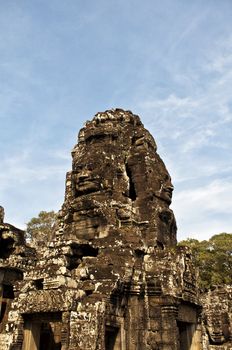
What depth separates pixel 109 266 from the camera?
10094mm

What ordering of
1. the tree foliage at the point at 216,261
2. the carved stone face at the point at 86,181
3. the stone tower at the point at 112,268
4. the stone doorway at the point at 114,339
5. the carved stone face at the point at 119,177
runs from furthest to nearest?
the tree foliage at the point at 216,261
the carved stone face at the point at 86,181
the carved stone face at the point at 119,177
the stone doorway at the point at 114,339
the stone tower at the point at 112,268

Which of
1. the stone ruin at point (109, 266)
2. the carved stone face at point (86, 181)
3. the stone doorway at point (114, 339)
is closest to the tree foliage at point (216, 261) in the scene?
the stone ruin at point (109, 266)

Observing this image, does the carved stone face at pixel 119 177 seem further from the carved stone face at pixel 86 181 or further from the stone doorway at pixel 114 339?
the stone doorway at pixel 114 339

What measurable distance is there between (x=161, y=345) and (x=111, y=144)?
21.4 feet

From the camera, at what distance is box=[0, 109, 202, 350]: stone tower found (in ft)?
30.1

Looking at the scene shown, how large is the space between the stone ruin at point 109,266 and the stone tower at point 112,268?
3 centimetres

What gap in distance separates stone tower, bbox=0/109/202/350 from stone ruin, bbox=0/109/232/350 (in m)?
0.03

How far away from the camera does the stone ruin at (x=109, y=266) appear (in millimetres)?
9219

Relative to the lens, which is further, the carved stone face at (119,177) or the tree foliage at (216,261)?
the tree foliage at (216,261)

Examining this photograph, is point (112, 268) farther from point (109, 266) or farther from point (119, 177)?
point (119, 177)

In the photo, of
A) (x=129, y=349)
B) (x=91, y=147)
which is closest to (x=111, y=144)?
(x=91, y=147)

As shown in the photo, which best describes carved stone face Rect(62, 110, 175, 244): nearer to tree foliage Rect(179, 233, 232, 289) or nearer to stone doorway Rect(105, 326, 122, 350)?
stone doorway Rect(105, 326, 122, 350)

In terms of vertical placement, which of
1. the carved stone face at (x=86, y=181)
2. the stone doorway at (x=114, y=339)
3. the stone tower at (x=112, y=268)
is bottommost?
the stone doorway at (x=114, y=339)

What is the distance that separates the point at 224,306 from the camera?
1553cm
